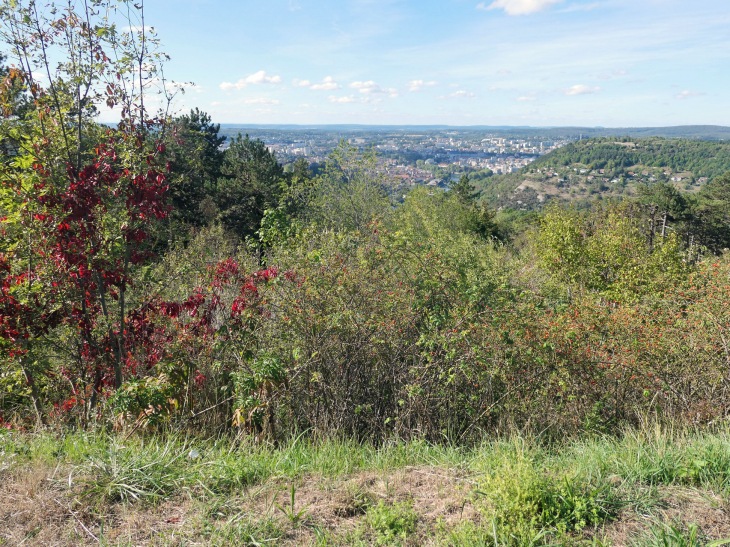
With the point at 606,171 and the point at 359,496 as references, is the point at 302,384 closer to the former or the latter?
the point at 359,496

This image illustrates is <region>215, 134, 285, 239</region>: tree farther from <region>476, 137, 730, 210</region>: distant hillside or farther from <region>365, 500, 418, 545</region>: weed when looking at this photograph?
<region>476, 137, 730, 210</region>: distant hillside

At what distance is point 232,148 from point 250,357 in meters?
27.3

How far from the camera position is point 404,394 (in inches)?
168

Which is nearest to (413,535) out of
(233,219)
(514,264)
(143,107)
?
(143,107)

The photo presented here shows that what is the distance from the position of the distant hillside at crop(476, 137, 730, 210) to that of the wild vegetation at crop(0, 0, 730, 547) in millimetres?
92111

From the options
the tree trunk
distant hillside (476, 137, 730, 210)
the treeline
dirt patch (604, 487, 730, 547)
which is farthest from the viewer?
the treeline

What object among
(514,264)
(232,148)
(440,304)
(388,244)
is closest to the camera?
(440,304)

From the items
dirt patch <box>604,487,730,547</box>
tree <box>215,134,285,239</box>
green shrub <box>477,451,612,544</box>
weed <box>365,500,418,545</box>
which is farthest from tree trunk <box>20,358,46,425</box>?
tree <box>215,134,285,239</box>

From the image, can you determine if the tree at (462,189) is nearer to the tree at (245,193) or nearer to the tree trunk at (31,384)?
the tree at (245,193)

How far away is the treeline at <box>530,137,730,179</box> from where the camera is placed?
12031 centimetres

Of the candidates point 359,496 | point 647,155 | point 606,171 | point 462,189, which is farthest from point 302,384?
point 647,155

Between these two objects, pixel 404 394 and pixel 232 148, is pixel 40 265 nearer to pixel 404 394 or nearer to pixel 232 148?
pixel 404 394

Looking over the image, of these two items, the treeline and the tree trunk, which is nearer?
the tree trunk

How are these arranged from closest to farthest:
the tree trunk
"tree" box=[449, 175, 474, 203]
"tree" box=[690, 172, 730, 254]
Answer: the tree trunk
"tree" box=[690, 172, 730, 254]
"tree" box=[449, 175, 474, 203]
